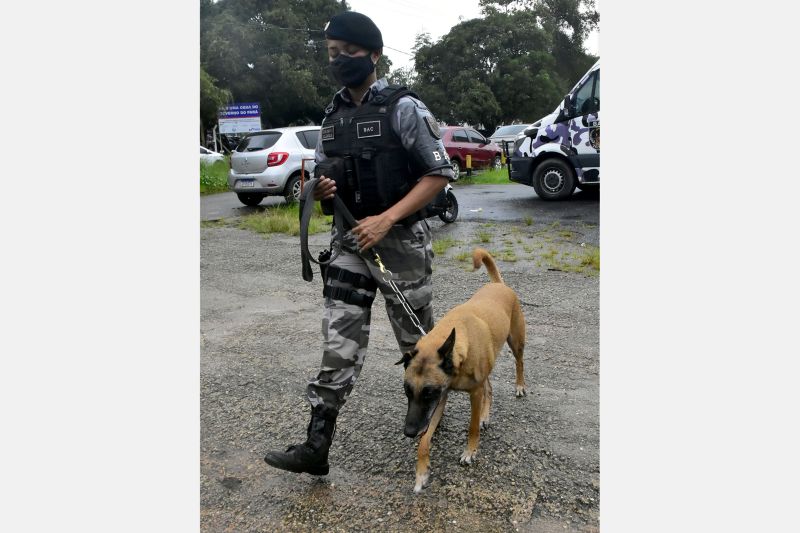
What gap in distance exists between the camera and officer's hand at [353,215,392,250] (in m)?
2.68

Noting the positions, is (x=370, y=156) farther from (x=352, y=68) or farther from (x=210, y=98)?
(x=210, y=98)

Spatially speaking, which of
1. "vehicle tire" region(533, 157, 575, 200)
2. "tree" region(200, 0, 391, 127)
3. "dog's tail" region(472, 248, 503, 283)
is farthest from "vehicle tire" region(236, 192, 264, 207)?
"tree" region(200, 0, 391, 127)

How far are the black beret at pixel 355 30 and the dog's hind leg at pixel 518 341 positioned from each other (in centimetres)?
170

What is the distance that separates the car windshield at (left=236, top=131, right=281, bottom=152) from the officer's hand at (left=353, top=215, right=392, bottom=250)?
1090 cm

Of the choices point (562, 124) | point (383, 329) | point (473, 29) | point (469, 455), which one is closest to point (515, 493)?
point (469, 455)

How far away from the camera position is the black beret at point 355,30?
276cm

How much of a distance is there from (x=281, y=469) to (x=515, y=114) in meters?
41.1

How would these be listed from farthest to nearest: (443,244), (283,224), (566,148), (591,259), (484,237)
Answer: (566,148), (283,224), (484,237), (443,244), (591,259)

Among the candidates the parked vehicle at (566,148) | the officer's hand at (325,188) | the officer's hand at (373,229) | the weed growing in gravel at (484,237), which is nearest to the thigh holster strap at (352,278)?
the officer's hand at (373,229)

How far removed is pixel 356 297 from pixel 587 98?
9088 millimetres

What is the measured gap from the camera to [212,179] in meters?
19.2

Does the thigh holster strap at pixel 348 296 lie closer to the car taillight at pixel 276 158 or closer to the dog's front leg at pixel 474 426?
the dog's front leg at pixel 474 426

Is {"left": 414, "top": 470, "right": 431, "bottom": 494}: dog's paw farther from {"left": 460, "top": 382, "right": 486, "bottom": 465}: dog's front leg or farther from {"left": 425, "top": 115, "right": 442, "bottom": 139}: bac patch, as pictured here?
{"left": 425, "top": 115, "right": 442, "bottom": 139}: bac patch

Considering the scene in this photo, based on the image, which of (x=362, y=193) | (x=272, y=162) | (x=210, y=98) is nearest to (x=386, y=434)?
(x=362, y=193)
